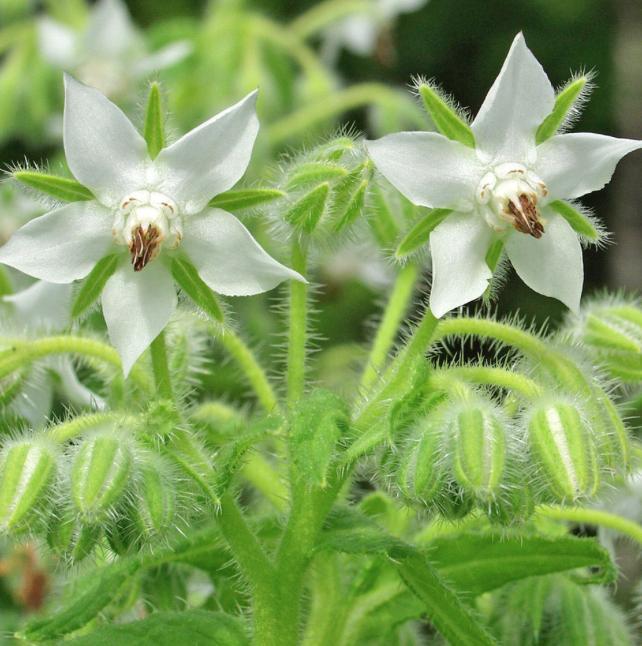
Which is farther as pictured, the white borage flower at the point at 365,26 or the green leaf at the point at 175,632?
the white borage flower at the point at 365,26

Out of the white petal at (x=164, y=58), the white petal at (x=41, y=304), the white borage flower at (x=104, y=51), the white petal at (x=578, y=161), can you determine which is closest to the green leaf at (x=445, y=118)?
the white petal at (x=578, y=161)

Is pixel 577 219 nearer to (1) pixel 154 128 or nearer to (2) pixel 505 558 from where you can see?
(2) pixel 505 558

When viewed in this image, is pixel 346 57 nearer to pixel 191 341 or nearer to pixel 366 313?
pixel 366 313

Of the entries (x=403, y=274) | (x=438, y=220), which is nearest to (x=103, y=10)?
(x=403, y=274)

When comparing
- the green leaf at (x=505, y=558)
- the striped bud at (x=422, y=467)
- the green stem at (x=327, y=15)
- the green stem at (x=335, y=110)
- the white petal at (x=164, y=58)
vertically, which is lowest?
the striped bud at (x=422, y=467)

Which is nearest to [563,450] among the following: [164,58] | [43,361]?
[43,361]

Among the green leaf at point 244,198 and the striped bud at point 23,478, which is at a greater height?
the green leaf at point 244,198

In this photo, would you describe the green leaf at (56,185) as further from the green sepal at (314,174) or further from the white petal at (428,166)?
the white petal at (428,166)
